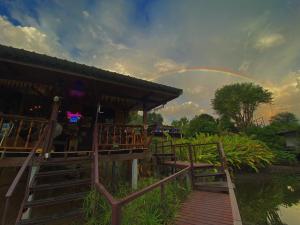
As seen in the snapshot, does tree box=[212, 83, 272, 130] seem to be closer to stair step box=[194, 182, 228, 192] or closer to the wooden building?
A: the wooden building

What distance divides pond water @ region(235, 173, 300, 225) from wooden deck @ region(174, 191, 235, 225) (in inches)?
118

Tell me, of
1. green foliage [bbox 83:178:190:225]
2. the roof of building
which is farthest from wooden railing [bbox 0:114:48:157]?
green foliage [bbox 83:178:190:225]

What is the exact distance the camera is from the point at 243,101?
32.2 m

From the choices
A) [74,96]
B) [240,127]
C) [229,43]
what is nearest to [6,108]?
[74,96]

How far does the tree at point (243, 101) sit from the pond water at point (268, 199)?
587 inches

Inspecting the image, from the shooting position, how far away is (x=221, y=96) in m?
34.6

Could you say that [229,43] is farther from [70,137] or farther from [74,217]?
[74,217]

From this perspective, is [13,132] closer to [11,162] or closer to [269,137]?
[11,162]

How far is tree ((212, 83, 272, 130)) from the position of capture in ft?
104

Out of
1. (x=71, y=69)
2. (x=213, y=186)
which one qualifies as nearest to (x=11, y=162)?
(x=71, y=69)

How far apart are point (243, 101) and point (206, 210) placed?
3117 cm

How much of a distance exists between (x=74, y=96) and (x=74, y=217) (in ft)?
18.7

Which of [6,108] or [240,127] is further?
[240,127]

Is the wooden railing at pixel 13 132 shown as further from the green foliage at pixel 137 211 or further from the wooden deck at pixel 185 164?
the wooden deck at pixel 185 164
